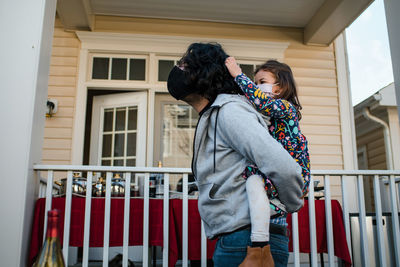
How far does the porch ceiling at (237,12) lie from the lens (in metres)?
4.89

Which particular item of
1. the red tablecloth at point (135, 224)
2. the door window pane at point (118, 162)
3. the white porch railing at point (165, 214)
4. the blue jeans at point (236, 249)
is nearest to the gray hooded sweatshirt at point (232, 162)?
the blue jeans at point (236, 249)

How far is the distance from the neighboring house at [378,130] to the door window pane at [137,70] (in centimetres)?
498

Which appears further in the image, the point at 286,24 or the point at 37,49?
the point at 286,24

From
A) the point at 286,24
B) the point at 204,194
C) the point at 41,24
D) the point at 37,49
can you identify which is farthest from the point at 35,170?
the point at 286,24

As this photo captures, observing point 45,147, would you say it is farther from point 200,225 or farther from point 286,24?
point 286,24

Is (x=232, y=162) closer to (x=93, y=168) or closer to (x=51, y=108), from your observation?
(x=93, y=168)

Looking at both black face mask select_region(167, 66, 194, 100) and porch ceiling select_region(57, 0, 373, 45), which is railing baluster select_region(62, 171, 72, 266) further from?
porch ceiling select_region(57, 0, 373, 45)

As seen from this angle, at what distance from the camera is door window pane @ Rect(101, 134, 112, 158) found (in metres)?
5.36

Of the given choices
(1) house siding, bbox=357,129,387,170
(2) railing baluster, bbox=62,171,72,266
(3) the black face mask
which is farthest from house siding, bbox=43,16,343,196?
(1) house siding, bbox=357,129,387,170

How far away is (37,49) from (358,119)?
29.0ft

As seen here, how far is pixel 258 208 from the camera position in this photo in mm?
1127

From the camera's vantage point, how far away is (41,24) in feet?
8.96

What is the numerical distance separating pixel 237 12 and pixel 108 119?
231 cm

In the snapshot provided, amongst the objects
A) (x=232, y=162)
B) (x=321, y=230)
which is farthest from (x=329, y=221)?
(x=232, y=162)
